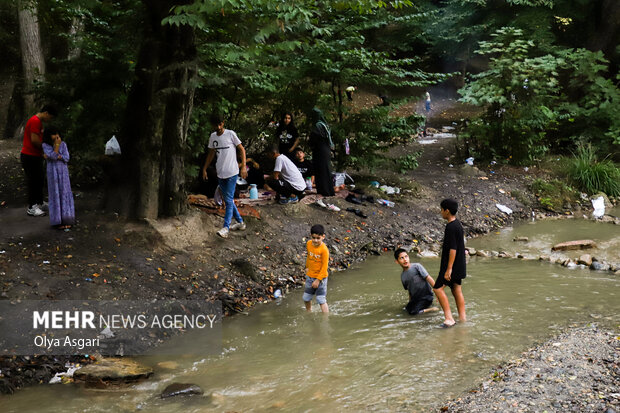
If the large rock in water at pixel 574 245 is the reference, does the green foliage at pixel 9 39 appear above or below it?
above

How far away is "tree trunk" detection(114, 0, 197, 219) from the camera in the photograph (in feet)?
29.9

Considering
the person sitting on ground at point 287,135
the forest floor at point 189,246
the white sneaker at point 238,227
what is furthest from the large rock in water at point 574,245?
the white sneaker at point 238,227

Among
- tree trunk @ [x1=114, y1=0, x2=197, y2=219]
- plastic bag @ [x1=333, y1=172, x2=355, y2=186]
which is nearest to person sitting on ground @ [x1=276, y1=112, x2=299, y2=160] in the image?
plastic bag @ [x1=333, y1=172, x2=355, y2=186]

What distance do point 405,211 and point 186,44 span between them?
6090 mm

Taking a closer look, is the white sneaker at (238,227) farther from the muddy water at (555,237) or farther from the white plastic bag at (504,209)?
the white plastic bag at (504,209)

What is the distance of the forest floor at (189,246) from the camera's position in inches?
306

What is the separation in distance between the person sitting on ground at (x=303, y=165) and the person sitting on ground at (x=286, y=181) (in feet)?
2.53

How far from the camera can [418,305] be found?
794 centimetres

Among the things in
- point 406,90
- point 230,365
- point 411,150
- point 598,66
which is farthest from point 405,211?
point 406,90

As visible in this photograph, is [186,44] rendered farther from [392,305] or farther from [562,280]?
[562,280]

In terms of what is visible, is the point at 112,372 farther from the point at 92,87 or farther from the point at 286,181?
the point at 92,87

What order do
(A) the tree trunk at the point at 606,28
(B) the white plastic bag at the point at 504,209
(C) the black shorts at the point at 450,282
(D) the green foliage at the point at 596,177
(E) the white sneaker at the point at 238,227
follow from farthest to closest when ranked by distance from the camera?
1. (A) the tree trunk at the point at 606,28
2. (D) the green foliage at the point at 596,177
3. (B) the white plastic bag at the point at 504,209
4. (E) the white sneaker at the point at 238,227
5. (C) the black shorts at the point at 450,282

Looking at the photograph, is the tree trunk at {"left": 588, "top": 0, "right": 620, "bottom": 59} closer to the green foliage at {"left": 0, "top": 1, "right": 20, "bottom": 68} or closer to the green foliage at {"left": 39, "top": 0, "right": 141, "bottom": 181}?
the green foliage at {"left": 39, "top": 0, "right": 141, "bottom": 181}

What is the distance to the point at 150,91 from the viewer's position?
9188 mm
